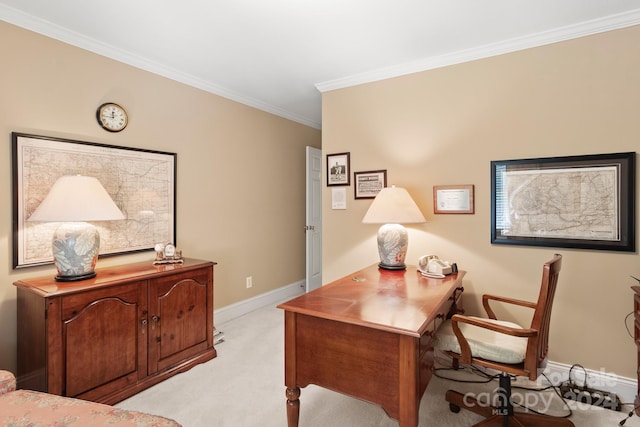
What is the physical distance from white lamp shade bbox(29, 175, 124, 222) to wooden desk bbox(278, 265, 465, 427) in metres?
1.32

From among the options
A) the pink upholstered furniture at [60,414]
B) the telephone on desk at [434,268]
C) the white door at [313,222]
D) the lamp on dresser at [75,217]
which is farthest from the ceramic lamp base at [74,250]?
the white door at [313,222]

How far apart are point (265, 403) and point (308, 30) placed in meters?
2.50

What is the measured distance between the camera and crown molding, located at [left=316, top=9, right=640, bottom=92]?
2.12 m

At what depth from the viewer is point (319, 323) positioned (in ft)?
5.19

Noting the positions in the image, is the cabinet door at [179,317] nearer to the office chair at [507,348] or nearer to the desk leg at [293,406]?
the desk leg at [293,406]

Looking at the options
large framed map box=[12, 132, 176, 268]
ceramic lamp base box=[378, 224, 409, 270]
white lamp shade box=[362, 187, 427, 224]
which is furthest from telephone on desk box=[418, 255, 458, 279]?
large framed map box=[12, 132, 176, 268]

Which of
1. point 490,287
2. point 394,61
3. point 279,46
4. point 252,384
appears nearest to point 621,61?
point 394,61

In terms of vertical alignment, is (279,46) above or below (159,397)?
above

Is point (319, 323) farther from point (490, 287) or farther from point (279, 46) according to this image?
point (279, 46)

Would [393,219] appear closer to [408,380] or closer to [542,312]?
[542,312]

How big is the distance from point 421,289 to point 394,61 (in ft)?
6.32

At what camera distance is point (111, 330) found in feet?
6.70

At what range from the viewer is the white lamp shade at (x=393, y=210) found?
94.0 inches

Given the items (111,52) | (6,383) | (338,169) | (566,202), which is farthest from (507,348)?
(111,52)
